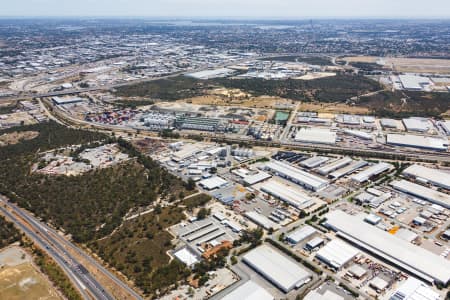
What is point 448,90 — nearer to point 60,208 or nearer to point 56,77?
point 60,208

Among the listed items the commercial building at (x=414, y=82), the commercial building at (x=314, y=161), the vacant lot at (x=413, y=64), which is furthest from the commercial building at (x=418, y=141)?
the vacant lot at (x=413, y=64)

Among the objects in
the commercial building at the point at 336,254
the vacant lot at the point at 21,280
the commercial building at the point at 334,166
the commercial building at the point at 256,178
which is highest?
the commercial building at the point at 334,166

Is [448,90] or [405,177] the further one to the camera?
[448,90]

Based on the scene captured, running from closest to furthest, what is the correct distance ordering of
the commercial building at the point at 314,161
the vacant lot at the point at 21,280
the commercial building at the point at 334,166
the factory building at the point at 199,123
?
the vacant lot at the point at 21,280 < the commercial building at the point at 334,166 < the commercial building at the point at 314,161 < the factory building at the point at 199,123

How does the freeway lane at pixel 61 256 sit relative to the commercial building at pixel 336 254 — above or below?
below

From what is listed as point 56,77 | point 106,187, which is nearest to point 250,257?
point 106,187

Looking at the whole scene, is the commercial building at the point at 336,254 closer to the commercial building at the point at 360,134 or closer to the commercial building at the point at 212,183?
the commercial building at the point at 212,183

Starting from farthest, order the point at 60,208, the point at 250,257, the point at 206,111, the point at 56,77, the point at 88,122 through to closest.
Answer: the point at 56,77
the point at 206,111
the point at 88,122
the point at 60,208
the point at 250,257

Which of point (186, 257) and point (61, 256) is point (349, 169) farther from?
point (61, 256)
